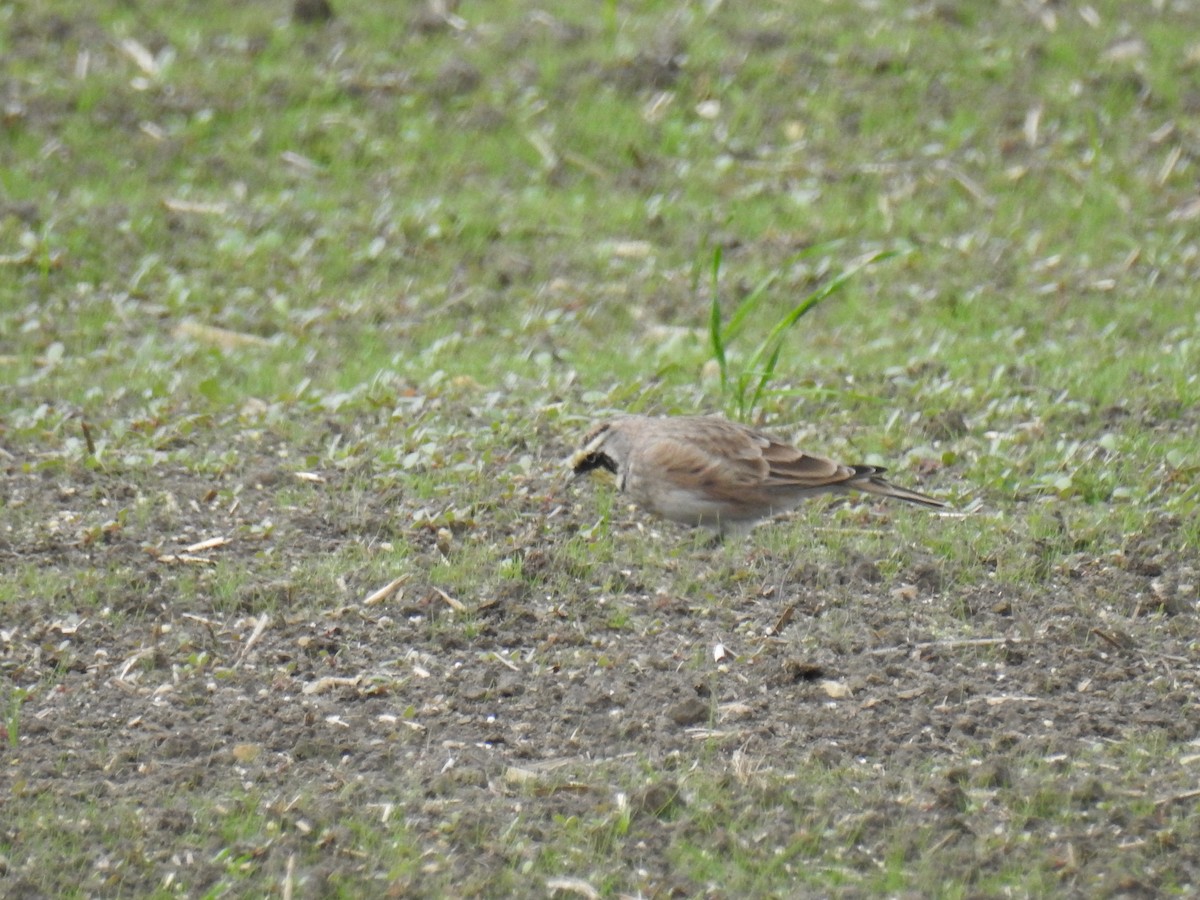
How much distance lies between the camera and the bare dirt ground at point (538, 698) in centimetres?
491

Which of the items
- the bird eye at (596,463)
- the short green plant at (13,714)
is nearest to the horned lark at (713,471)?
the bird eye at (596,463)

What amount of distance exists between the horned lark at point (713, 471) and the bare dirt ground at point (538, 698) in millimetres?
278

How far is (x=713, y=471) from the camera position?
Result: 7141 mm

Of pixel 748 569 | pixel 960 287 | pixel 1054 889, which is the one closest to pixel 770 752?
pixel 1054 889

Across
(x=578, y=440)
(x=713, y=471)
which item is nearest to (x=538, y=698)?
(x=713, y=471)

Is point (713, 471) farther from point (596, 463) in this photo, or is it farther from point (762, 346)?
point (762, 346)

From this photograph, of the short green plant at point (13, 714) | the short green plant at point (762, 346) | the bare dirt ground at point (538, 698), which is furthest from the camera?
the short green plant at point (762, 346)

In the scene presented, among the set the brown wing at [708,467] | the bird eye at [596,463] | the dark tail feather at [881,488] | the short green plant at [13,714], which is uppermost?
the dark tail feather at [881,488]

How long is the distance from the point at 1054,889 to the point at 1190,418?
4.34 m

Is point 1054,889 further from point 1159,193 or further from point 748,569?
point 1159,193

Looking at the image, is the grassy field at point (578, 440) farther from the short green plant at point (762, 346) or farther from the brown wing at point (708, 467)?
the brown wing at point (708, 467)

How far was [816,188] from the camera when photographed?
39.5 feet

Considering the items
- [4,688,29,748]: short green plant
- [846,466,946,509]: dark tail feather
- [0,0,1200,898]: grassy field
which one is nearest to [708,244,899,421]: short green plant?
Result: [0,0,1200,898]: grassy field

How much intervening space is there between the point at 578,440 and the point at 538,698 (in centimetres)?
229
